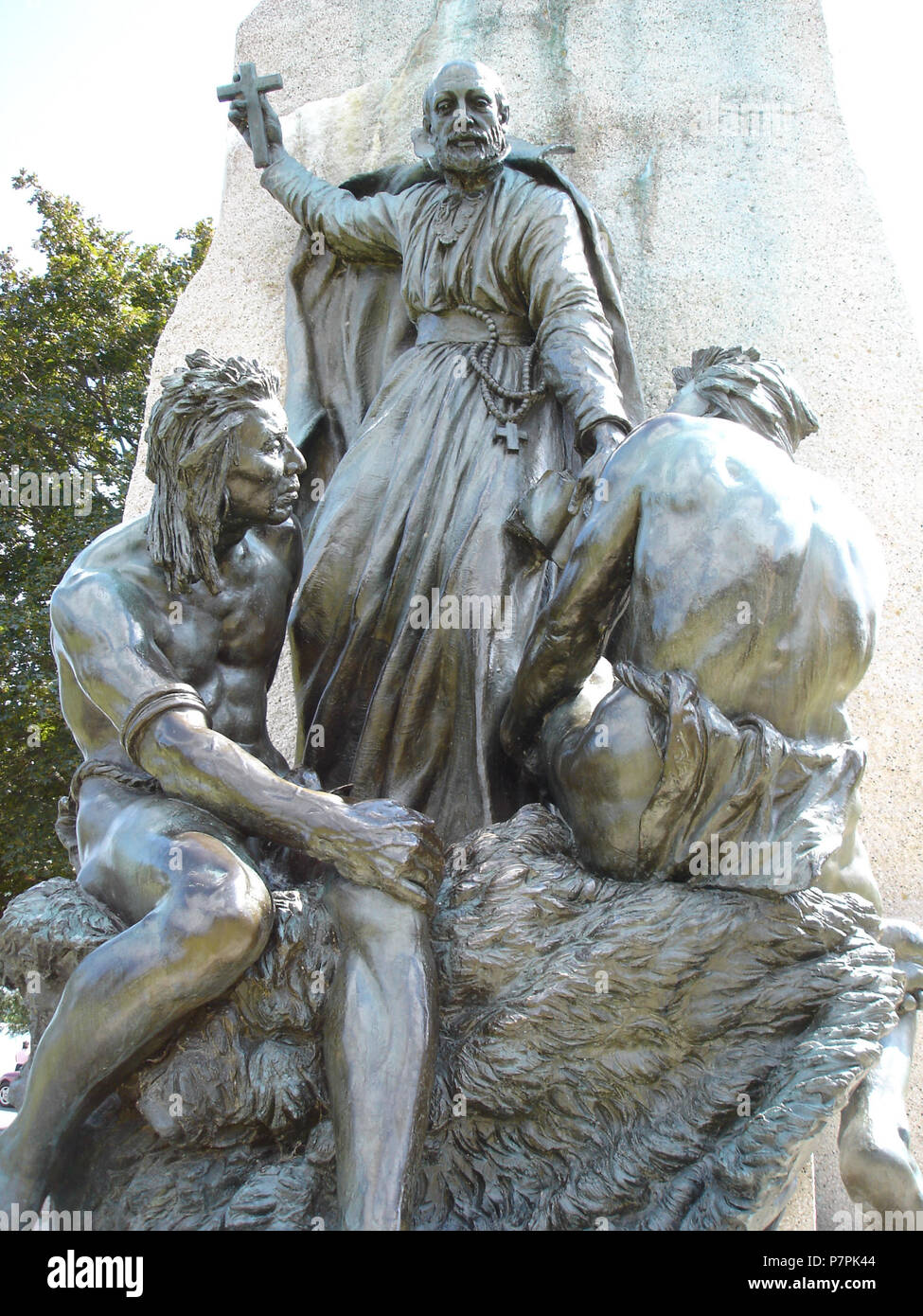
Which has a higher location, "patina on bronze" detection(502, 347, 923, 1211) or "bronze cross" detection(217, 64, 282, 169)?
"bronze cross" detection(217, 64, 282, 169)

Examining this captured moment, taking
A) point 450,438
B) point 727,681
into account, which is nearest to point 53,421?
point 450,438

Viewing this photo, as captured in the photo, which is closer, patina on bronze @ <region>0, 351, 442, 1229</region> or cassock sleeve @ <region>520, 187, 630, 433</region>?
patina on bronze @ <region>0, 351, 442, 1229</region>

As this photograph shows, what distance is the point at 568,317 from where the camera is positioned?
4.31 meters

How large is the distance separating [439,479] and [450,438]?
0.50 feet

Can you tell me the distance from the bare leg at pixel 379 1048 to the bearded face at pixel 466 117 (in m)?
2.59

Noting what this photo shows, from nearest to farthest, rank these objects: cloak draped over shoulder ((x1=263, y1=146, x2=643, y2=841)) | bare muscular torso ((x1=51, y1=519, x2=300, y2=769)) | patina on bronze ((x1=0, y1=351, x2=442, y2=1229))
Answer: patina on bronze ((x1=0, y1=351, x2=442, y2=1229)), bare muscular torso ((x1=51, y1=519, x2=300, y2=769)), cloak draped over shoulder ((x1=263, y1=146, x2=643, y2=841))

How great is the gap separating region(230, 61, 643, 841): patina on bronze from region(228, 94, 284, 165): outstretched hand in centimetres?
63

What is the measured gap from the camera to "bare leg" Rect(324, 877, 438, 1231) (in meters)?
2.84

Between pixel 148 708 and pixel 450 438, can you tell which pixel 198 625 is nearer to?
pixel 148 708

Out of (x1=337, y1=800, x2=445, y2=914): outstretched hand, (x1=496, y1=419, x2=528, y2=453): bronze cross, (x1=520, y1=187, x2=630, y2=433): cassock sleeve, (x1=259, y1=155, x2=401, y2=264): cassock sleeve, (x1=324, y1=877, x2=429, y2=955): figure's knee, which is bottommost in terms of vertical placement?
(x1=324, y1=877, x2=429, y2=955): figure's knee

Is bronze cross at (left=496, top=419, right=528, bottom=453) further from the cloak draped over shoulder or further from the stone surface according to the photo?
the stone surface

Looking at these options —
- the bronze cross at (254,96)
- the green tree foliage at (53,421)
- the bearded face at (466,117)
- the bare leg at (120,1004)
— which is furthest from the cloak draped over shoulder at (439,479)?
the green tree foliage at (53,421)

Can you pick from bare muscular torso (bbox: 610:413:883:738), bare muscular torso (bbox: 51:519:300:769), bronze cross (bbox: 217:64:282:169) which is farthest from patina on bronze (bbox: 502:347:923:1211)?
bronze cross (bbox: 217:64:282:169)
